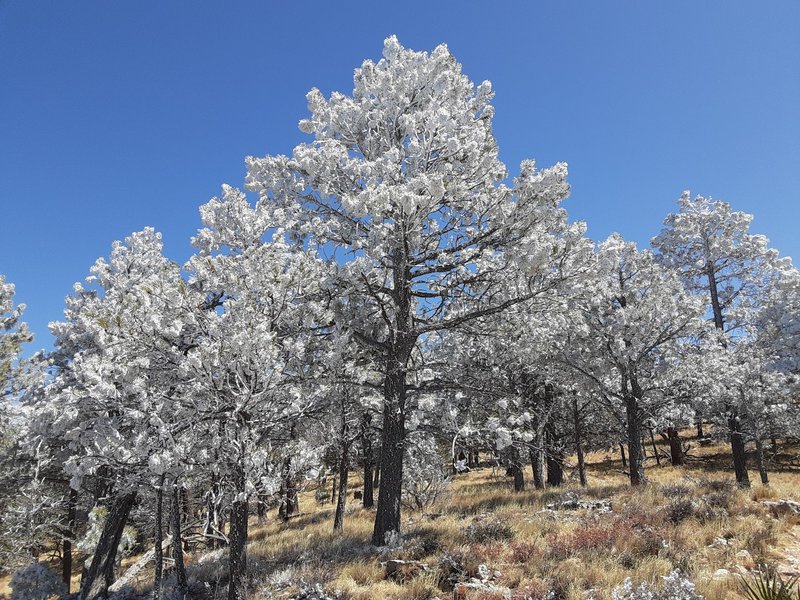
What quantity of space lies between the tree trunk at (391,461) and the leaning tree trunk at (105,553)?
778 cm

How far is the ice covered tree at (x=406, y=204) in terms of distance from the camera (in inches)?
301

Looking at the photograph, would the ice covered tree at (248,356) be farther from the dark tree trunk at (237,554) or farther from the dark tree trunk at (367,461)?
the dark tree trunk at (367,461)

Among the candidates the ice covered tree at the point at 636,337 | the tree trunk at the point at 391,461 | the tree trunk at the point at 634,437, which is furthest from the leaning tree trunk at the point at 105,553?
the tree trunk at the point at 634,437

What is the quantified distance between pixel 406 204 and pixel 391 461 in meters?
5.16

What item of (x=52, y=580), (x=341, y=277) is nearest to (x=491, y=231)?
(x=341, y=277)

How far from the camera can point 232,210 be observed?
819cm

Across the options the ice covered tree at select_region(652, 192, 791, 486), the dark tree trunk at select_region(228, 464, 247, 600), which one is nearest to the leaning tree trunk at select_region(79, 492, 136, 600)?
the dark tree trunk at select_region(228, 464, 247, 600)

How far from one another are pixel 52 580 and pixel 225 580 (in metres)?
14.4

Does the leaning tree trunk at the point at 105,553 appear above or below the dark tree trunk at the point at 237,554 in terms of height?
below

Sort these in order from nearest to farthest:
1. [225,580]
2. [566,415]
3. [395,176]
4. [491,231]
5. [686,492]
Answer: [395,176]
[491,231]
[225,580]
[686,492]
[566,415]

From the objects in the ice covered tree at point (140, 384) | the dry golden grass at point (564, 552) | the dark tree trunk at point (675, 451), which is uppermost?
the ice covered tree at point (140, 384)

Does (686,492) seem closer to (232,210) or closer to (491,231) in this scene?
(491,231)

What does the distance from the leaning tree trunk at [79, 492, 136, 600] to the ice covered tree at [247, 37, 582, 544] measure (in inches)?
318

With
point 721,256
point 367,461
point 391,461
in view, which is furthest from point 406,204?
point 721,256
